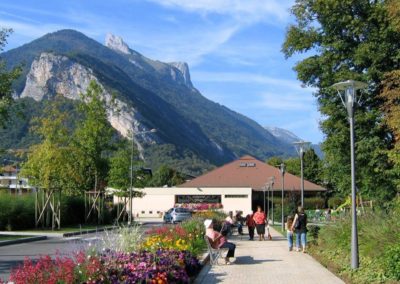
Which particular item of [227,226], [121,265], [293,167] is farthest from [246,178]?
[121,265]

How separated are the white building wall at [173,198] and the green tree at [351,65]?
44300 millimetres

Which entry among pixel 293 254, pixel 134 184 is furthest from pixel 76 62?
pixel 293 254

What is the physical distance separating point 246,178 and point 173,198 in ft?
34.2

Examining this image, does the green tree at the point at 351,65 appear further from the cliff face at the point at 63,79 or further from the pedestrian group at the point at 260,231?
the cliff face at the point at 63,79

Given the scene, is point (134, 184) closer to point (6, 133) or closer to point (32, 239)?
point (32, 239)

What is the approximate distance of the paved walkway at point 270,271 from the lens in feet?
42.3

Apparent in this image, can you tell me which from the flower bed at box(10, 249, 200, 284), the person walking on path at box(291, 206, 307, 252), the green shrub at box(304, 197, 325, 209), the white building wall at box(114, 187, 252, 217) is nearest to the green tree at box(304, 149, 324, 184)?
the green shrub at box(304, 197, 325, 209)

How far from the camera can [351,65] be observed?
2877cm

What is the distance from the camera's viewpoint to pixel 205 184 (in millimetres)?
77188

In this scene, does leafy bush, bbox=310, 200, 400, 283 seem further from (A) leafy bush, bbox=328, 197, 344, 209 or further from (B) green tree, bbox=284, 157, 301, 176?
(B) green tree, bbox=284, 157, 301, 176

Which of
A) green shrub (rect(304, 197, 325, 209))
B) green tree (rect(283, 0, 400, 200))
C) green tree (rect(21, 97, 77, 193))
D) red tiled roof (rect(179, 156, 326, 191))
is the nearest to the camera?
green tree (rect(283, 0, 400, 200))

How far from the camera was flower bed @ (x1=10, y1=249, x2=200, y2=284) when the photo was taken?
766 centimetres

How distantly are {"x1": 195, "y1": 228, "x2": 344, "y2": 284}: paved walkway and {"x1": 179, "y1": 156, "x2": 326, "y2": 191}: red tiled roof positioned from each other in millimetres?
55353

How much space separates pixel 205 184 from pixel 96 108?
35314 mm
